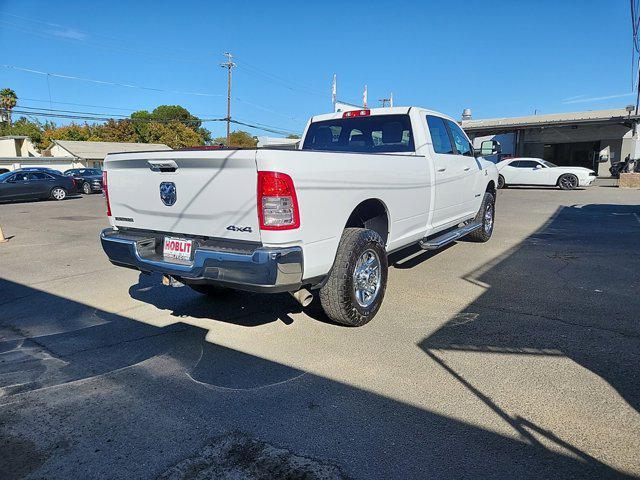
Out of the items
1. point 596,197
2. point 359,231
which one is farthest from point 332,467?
point 596,197

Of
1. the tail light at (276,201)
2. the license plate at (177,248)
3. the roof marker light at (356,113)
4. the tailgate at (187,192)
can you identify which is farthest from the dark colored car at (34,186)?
the tail light at (276,201)

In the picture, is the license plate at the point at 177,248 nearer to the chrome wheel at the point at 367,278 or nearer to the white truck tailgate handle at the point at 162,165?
the white truck tailgate handle at the point at 162,165

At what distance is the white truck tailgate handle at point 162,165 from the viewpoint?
375 cm

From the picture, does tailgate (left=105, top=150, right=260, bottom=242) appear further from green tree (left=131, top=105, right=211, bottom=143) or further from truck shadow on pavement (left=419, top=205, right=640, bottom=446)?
green tree (left=131, top=105, right=211, bottom=143)

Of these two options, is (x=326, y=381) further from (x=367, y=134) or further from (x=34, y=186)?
(x=34, y=186)

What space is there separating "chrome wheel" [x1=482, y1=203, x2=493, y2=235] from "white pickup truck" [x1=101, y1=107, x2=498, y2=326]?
10.0 feet

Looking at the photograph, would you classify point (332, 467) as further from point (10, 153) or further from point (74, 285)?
point (10, 153)

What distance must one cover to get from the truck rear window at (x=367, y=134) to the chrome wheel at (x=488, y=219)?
3.21 meters

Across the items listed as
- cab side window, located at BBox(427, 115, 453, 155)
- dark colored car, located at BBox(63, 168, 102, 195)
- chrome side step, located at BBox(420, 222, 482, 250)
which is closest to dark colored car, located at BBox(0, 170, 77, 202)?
dark colored car, located at BBox(63, 168, 102, 195)

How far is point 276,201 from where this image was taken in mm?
3266

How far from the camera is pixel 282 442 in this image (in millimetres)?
2629

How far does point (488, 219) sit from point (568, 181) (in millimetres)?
15564

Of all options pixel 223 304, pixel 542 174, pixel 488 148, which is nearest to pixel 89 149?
pixel 542 174

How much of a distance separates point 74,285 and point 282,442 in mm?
4743
